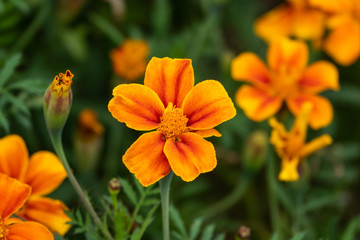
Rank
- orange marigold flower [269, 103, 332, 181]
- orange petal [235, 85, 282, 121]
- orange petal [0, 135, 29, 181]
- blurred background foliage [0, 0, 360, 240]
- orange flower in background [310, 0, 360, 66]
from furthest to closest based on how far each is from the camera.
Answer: orange flower in background [310, 0, 360, 66], blurred background foliage [0, 0, 360, 240], orange petal [235, 85, 282, 121], orange marigold flower [269, 103, 332, 181], orange petal [0, 135, 29, 181]

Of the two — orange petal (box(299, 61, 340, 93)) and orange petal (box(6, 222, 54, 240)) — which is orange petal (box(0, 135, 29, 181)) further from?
orange petal (box(299, 61, 340, 93))

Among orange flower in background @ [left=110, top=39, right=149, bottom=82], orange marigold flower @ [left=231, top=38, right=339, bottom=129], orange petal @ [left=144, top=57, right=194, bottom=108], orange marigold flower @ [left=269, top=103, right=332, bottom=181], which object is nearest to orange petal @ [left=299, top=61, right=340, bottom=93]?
orange marigold flower @ [left=231, top=38, right=339, bottom=129]

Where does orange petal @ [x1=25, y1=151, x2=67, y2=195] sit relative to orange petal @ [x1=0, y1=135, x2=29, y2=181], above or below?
below

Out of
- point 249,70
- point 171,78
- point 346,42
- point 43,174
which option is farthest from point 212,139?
point 171,78

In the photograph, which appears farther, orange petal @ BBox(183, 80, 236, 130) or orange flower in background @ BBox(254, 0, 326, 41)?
orange flower in background @ BBox(254, 0, 326, 41)

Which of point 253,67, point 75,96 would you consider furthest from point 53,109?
point 75,96

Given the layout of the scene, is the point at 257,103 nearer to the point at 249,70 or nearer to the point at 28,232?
the point at 249,70

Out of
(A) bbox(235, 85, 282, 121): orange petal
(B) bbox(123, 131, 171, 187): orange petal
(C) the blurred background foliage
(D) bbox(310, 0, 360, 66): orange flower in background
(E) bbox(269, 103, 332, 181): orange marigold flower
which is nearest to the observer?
(B) bbox(123, 131, 171, 187): orange petal

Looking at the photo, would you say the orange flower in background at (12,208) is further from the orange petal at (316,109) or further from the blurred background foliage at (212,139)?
the orange petal at (316,109)
